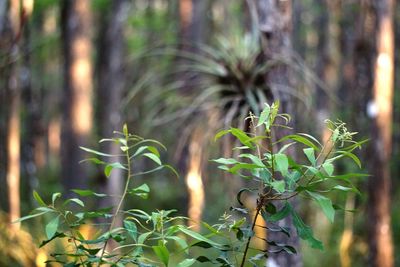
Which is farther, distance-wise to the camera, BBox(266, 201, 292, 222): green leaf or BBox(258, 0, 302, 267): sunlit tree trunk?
BBox(258, 0, 302, 267): sunlit tree trunk

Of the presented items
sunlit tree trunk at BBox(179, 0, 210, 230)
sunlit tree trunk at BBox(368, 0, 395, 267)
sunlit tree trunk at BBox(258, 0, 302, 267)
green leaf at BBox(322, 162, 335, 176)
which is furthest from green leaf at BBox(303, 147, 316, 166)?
sunlit tree trunk at BBox(368, 0, 395, 267)

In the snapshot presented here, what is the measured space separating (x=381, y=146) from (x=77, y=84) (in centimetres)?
601

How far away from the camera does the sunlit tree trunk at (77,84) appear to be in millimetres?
12812

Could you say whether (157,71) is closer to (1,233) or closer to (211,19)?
(1,233)

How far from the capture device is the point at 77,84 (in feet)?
42.2

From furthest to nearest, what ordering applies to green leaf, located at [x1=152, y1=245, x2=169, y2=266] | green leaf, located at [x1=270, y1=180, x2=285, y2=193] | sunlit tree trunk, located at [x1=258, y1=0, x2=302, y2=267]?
sunlit tree trunk, located at [x1=258, y1=0, x2=302, y2=267]
green leaf, located at [x1=152, y1=245, x2=169, y2=266]
green leaf, located at [x1=270, y1=180, x2=285, y2=193]

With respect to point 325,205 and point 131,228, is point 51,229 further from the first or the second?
point 325,205

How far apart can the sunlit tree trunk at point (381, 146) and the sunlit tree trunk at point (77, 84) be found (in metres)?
5.67

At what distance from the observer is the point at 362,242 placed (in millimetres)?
11039

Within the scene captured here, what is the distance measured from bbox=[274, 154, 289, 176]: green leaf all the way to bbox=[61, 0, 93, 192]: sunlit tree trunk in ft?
35.0

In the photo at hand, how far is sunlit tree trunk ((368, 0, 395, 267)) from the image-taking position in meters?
9.48

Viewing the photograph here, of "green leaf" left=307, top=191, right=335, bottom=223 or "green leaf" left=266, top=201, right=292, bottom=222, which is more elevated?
"green leaf" left=307, top=191, right=335, bottom=223

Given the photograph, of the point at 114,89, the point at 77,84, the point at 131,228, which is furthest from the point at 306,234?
the point at 114,89

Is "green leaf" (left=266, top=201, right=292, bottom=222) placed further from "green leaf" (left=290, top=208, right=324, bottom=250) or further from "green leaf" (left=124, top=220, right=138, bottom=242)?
"green leaf" (left=124, top=220, right=138, bottom=242)
